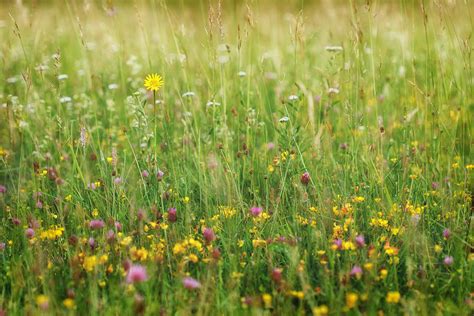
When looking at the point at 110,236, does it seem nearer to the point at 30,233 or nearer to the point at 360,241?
the point at 30,233

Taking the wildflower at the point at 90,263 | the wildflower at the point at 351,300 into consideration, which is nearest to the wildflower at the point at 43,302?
the wildflower at the point at 90,263

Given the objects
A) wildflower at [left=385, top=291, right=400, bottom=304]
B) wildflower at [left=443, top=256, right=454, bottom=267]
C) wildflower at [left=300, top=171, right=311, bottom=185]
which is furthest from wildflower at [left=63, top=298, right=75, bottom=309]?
wildflower at [left=443, top=256, right=454, bottom=267]

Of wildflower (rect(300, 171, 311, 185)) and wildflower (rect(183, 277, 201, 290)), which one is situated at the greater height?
wildflower (rect(300, 171, 311, 185))

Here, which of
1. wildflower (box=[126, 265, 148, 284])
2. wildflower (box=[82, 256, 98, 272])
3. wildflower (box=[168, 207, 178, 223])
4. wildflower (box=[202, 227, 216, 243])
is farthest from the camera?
wildflower (box=[168, 207, 178, 223])

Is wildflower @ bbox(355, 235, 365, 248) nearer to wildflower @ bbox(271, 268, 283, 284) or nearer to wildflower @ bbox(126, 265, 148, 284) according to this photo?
wildflower @ bbox(271, 268, 283, 284)

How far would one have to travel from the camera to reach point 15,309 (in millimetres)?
2008

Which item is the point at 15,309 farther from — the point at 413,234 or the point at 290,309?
the point at 413,234

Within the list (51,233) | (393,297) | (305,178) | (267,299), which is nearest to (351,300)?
(393,297)

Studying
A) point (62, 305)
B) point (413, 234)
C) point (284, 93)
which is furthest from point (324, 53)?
point (62, 305)

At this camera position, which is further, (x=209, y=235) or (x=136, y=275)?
(x=209, y=235)

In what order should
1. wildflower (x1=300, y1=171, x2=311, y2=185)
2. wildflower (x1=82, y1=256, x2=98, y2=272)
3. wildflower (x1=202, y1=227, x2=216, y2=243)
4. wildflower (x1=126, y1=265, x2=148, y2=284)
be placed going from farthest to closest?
wildflower (x1=300, y1=171, x2=311, y2=185), wildflower (x1=202, y1=227, x2=216, y2=243), wildflower (x1=82, y1=256, x2=98, y2=272), wildflower (x1=126, y1=265, x2=148, y2=284)

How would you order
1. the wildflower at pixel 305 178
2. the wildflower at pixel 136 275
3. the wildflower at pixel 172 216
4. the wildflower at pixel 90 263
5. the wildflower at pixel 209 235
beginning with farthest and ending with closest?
1. the wildflower at pixel 305 178
2. the wildflower at pixel 172 216
3. the wildflower at pixel 209 235
4. the wildflower at pixel 90 263
5. the wildflower at pixel 136 275

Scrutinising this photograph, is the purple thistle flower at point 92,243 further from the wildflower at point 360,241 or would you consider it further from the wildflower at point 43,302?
the wildflower at point 360,241

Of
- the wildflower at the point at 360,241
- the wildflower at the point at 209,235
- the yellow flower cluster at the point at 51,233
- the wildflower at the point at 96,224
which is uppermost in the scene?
the yellow flower cluster at the point at 51,233
